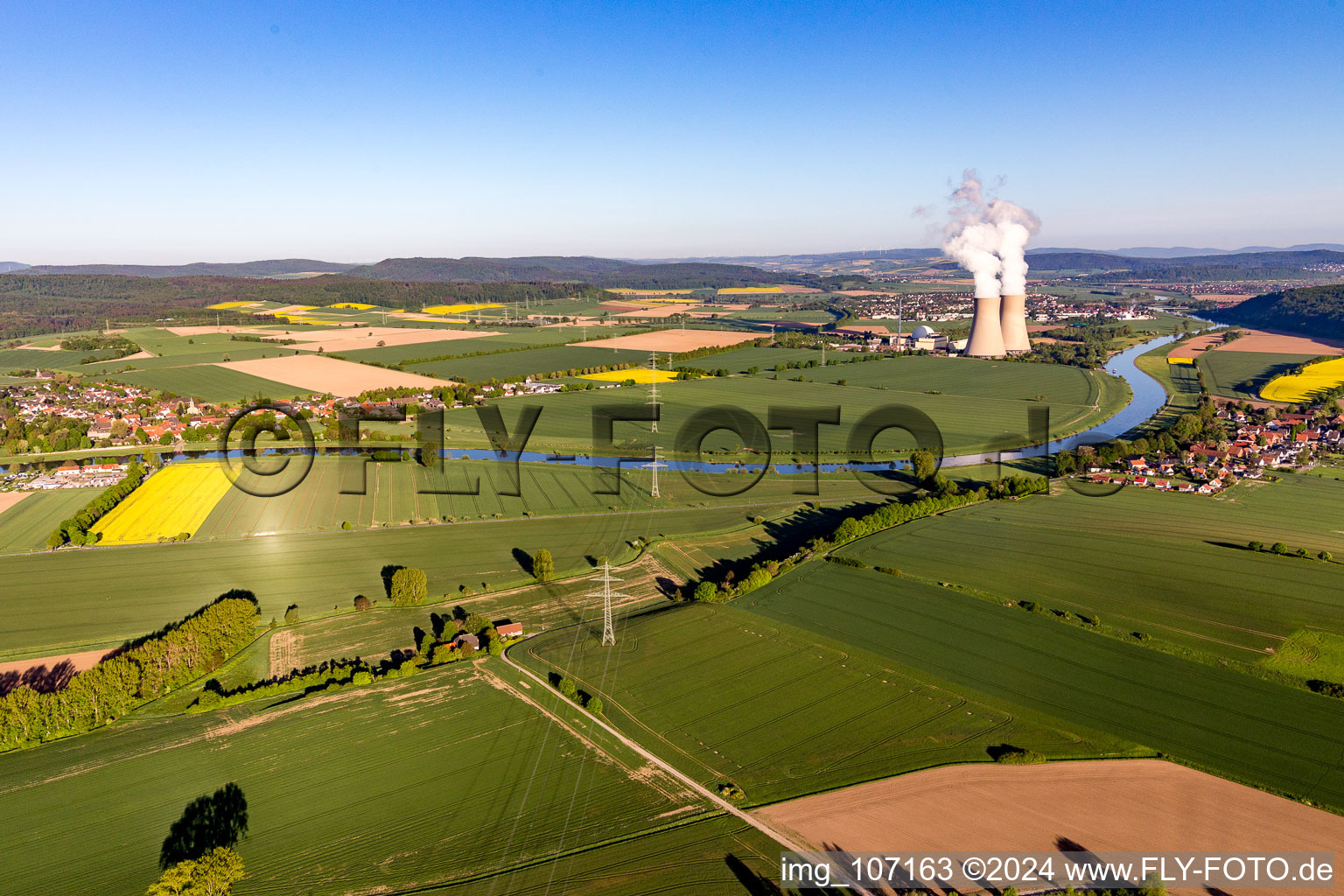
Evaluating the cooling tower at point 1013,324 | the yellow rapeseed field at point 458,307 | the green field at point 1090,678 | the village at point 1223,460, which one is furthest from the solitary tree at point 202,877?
the yellow rapeseed field at point 458,307

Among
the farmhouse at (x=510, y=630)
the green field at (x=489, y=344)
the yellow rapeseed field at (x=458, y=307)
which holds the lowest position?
the farmhouse at (x=510, y=630)

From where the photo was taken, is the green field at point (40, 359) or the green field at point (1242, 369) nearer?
the green field at point (1242, 369)

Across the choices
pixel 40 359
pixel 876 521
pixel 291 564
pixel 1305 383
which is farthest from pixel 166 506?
pixel 1305 383

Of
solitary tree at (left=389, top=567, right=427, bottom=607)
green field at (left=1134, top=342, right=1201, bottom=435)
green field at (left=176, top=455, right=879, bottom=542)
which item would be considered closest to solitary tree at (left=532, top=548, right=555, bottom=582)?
solitary tree at (left=389, top=567, right=427, bottom=607)

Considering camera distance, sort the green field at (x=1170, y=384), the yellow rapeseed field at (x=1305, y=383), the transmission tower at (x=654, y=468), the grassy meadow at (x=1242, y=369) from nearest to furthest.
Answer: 1. the transmission tower at (x=654, y=468)
2. the green field at (x=1170, y=384)
3. the yellow rapeseed field at (x=1305, y=383)
4. the grassy meadow at (x=1242, y=369)

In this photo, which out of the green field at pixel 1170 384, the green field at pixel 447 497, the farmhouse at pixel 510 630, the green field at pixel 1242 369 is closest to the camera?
the farmhouse at pixel 510 630

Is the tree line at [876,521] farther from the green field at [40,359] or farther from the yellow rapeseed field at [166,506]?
the green field at [40,359]

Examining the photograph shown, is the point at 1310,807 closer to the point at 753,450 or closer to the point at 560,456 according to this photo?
the point at 753,450

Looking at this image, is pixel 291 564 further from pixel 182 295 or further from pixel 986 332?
pixel 182 295
